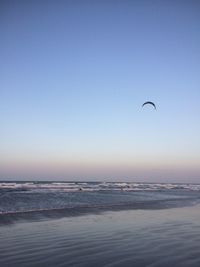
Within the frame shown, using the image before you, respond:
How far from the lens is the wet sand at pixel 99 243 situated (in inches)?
313

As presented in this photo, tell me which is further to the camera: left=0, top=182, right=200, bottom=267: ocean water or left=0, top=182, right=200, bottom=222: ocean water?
left=0, top=182, right=200, bottom=222: ocean water

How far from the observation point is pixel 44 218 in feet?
51.5

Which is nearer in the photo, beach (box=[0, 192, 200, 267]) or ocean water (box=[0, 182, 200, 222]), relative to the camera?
beach (box=[0, 192, 200, 267])

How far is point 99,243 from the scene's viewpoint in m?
9.99

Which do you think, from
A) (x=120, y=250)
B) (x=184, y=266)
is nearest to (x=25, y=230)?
(x=120, y=250)

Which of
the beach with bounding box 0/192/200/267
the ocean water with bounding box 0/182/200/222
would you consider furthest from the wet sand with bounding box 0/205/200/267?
the ocean water with bounding box 0/182/200/222

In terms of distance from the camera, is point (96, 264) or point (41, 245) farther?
point (41, 245)

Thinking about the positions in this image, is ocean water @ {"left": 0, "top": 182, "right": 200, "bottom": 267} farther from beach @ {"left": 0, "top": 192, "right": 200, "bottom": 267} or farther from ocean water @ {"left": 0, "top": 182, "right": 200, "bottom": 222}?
ocean water @ {"left": 0, "top": 182, "right": 200, "bottom": 222}

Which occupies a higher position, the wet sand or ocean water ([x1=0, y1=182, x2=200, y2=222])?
ocean water ([x1=0, y1=182, x2=200, y2=222])

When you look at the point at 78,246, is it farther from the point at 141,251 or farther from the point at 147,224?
the point at 147,224

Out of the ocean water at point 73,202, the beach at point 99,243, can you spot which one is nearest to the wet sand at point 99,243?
the beach at point 99,243

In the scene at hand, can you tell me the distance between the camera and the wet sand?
796 centimetres

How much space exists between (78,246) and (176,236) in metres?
3.41

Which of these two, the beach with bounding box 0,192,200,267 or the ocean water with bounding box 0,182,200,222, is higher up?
the ocean water with bounding box 0,182,200,222
